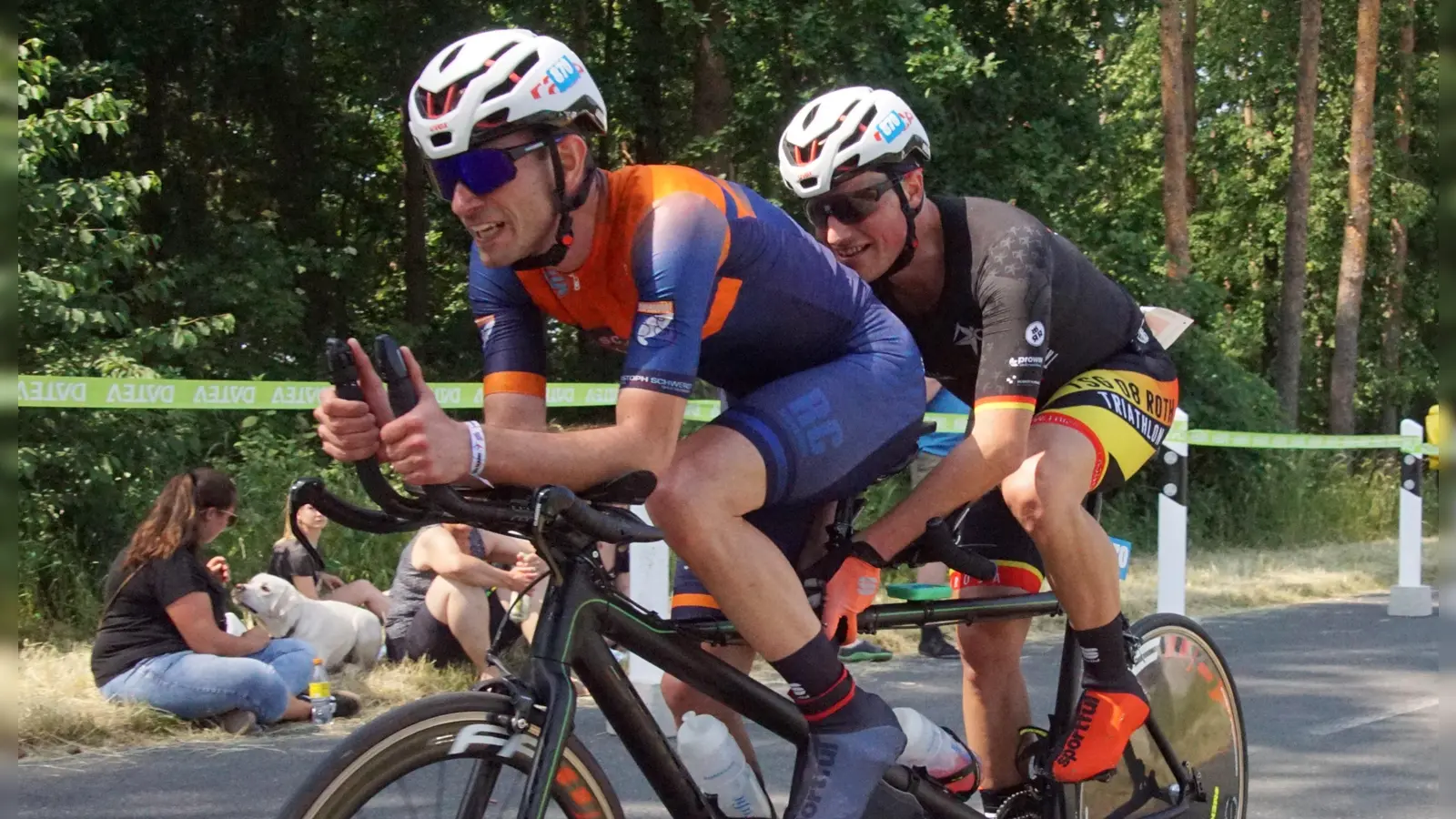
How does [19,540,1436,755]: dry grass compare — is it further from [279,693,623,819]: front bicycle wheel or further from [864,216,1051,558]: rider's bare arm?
[864,216,1051,558]: rider's bare arm

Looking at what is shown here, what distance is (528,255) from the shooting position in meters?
3.06

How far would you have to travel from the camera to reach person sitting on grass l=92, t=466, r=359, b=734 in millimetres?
6211

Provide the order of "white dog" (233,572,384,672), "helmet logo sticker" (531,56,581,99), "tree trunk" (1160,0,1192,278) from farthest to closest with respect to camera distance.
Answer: "tree trunk" (1160,0,1192,278), "white dog" (233,572,384,672), "helmet logo sticker" (531,56,581,99)

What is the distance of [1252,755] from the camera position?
6.30 metres

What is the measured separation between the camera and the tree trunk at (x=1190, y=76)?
2976 centimetres

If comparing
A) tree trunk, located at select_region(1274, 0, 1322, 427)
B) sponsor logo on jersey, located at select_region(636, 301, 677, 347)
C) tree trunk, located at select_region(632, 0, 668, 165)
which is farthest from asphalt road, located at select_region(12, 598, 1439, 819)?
tree trunk, located at select_region(1274, 0, 1322, 427)

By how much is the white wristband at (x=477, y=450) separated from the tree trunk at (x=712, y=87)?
12908mm

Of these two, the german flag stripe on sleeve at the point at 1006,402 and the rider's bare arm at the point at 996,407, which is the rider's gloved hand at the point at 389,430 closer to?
the rider's bare arm at the point at 996,407

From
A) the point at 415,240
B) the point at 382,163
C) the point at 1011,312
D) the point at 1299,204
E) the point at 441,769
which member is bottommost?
the point at 441,769

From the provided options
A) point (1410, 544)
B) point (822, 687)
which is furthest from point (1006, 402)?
point (1410, 544)

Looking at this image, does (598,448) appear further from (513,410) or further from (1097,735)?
(1097,735)

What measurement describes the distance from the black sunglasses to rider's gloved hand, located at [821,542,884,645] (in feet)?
2.92

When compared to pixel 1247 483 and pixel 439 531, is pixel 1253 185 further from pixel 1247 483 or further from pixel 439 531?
pixel 439 531

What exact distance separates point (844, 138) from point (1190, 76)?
93.9 feet
